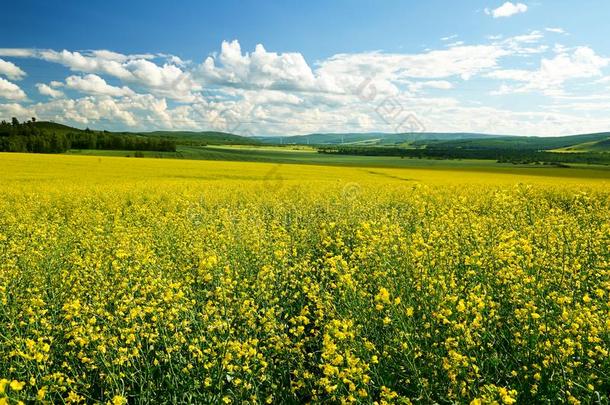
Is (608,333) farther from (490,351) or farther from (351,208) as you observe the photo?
(351,208)

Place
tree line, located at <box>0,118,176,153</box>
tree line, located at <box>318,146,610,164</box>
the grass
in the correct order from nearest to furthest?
the grass, tree line, located at <box>0,118,176,153</box>, tree line, located at <box>318,146,610,164</box>

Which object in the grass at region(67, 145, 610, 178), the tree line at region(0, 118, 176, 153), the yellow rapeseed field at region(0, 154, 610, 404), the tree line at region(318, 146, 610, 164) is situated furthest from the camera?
the tree line at region(318, 146, 610, 164)

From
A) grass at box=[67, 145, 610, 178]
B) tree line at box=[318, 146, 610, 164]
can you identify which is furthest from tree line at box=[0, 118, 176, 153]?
tree line at box=[318, 146, 610, 164]

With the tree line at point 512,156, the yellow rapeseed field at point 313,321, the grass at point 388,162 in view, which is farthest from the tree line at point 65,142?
the yellow rapeseed field at point 313,321

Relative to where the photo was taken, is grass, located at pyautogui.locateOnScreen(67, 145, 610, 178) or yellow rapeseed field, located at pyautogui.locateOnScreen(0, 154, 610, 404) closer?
yellow rapeseed field, located at pyautogui.locateOnScreen(0, 154, 610, 404)

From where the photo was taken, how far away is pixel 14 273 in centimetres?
559

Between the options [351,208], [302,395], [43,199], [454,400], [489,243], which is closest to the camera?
[454,400]

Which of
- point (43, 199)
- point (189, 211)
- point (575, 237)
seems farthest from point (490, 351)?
point (43, 199)

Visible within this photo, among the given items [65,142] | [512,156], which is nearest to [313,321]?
[65,142]

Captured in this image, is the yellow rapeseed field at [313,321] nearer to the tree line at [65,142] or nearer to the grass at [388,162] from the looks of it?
the grass at [388,162]

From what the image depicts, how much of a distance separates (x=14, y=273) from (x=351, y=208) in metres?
9.03

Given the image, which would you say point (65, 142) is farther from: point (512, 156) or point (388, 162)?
point (512, 156)

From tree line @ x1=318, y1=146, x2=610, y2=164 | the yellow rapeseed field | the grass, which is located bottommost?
the yellow rapeseed field

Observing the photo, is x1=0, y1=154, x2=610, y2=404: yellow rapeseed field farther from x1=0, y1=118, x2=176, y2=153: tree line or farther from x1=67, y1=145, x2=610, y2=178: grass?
x1=0, y1=118, x2=176, y2=153: tree line
